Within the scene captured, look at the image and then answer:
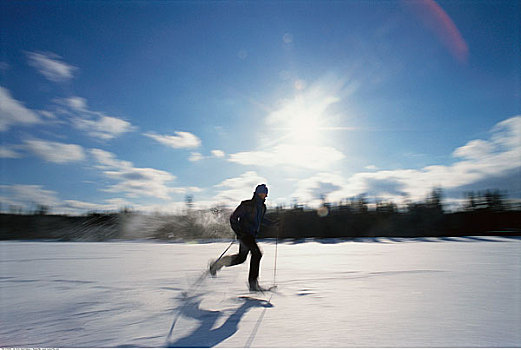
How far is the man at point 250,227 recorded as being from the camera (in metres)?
4.48

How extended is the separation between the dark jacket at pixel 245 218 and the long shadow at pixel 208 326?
96 cm

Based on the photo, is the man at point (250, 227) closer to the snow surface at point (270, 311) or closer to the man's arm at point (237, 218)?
the man's arm at point (237, 218)

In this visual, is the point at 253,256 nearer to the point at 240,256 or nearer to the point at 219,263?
the point at 240,256

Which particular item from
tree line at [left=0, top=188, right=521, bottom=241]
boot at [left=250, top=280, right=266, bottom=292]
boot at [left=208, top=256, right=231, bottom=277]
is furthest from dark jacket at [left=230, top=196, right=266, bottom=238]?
tree line at [left=0, top=188, right=521, bottom=241]

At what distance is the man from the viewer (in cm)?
448

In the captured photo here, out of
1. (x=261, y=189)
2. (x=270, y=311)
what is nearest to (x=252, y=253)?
(x=261, y=189)

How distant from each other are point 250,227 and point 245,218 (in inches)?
5.9

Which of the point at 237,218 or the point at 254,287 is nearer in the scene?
the point at 254,287

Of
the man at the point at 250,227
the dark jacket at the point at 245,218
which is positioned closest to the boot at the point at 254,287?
the man at the point at 250,227

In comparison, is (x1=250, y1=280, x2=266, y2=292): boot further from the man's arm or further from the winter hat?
the winter hat

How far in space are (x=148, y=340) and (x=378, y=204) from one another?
2719cm

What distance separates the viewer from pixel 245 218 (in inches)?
178

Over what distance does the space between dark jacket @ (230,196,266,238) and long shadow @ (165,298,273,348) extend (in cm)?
96

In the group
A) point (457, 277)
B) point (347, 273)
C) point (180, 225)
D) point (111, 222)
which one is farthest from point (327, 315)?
point (111, 222)
